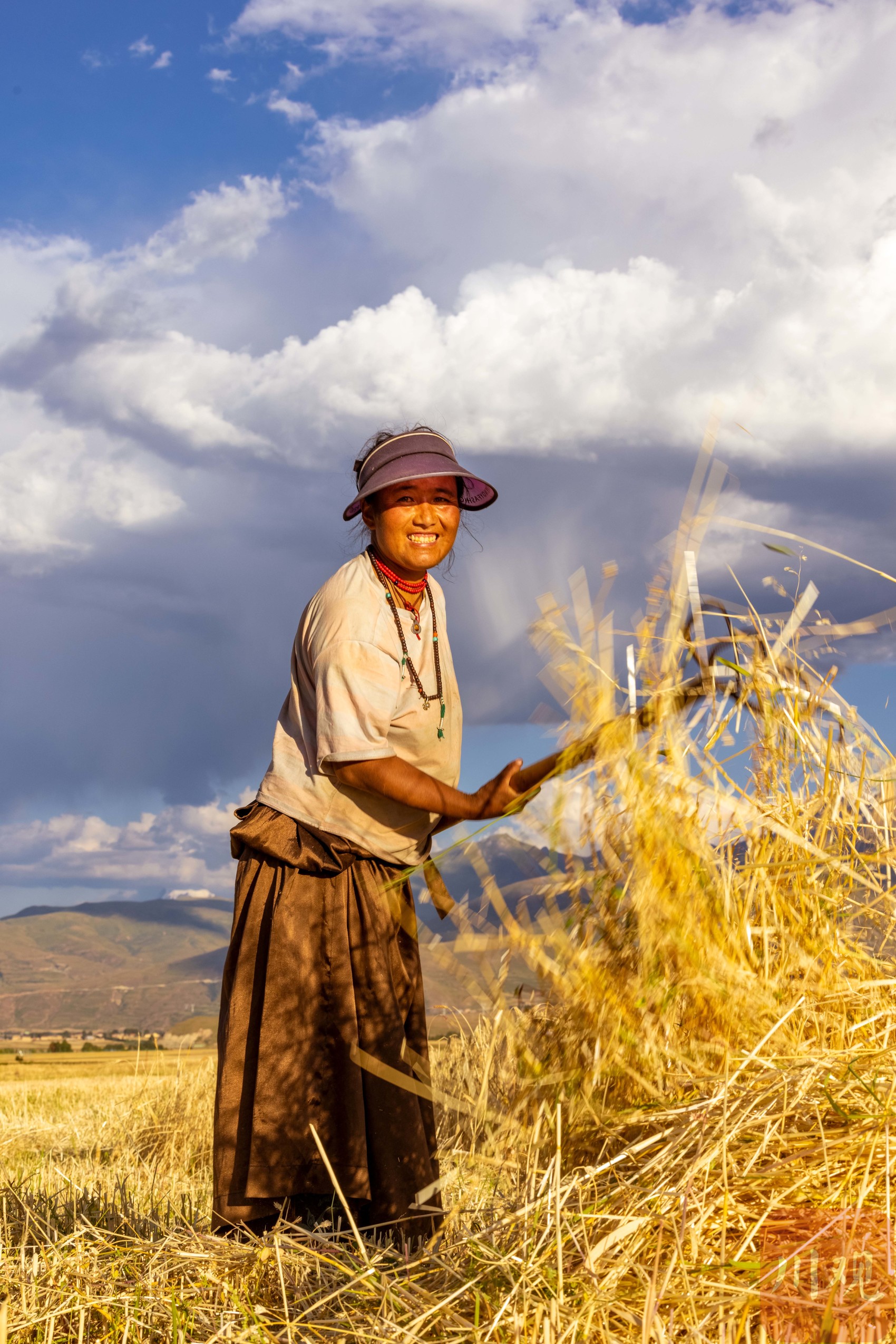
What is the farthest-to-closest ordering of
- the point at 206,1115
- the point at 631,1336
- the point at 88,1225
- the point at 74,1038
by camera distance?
the point at 74,1038 < the point at 206,1115 < the point at 88,1225 < the point at 631,1336

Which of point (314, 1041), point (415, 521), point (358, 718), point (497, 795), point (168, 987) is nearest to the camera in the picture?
point (497, 795)

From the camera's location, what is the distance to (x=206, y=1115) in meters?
6.31

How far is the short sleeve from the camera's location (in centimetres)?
302

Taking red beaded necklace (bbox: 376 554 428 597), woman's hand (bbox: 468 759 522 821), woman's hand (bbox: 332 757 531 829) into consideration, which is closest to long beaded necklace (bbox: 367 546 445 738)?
red beaded necklace (bbox: 376 554 428 597)

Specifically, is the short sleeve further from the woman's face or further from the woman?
the woman's face

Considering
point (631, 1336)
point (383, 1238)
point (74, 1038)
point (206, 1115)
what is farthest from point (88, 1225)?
point (74, 1038)

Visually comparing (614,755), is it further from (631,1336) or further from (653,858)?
(631,1336)

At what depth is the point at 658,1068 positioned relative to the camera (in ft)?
6.61

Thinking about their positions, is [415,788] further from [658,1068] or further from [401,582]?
[658,1068]

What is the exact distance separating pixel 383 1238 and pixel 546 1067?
1298 mm

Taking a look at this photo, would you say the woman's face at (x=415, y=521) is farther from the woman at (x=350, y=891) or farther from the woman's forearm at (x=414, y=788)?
the woman's forearm at (x=414, y=788)

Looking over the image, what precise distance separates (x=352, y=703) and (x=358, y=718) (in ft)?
0.16

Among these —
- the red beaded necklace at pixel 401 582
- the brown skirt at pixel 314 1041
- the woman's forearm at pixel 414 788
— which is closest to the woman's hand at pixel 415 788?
the woman's forearm at pixel 414 788

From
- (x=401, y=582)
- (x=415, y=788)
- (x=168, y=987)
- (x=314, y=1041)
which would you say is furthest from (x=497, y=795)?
(x=168, y=987)
